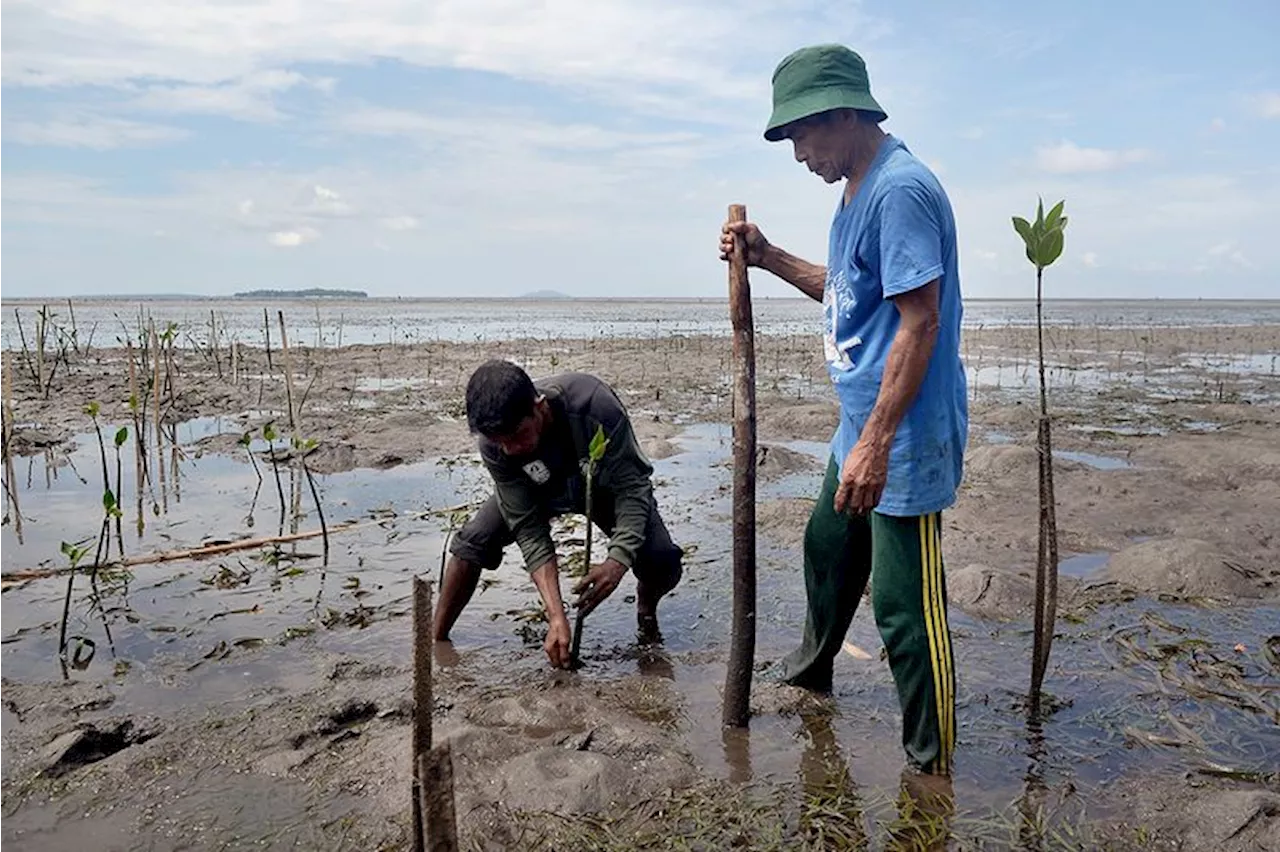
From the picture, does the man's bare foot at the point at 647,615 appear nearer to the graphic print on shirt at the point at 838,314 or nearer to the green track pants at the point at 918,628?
the green track pants at the point at 918,628

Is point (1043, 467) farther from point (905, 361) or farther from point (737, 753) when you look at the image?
point (737, 753)

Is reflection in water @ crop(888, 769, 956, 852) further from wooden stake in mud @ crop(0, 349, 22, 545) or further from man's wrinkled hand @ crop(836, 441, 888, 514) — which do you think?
wooden stake in mud @ crop(0, 349, 22, 545)

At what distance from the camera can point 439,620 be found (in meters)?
4.35

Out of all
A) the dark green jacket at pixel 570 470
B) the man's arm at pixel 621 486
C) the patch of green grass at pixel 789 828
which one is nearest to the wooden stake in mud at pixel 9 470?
the dark green jacket at pixel 570 470

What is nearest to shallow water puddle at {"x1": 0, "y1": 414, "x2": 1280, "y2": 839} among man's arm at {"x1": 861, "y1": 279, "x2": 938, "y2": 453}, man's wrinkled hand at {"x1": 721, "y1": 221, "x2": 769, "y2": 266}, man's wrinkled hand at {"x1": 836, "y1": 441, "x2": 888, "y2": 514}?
man's wrinkled hand at {"x1": 836, "y1": 441, "x2": 888, "y2": 514}

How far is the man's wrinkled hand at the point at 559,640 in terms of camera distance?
376 cm

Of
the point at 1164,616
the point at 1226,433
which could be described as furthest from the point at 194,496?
the point at 1226,433

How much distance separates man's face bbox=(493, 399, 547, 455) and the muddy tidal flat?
0.97m

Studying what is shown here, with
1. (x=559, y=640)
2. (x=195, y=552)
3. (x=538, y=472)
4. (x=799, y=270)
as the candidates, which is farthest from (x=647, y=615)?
(x=195, y=552)

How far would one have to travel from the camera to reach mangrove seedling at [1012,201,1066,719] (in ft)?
9.79

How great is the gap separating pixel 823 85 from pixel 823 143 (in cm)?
18

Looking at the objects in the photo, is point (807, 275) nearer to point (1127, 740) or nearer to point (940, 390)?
point (940, 390)

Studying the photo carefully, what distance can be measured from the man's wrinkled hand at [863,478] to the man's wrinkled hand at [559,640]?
1.42 meters

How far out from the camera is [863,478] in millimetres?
2793
